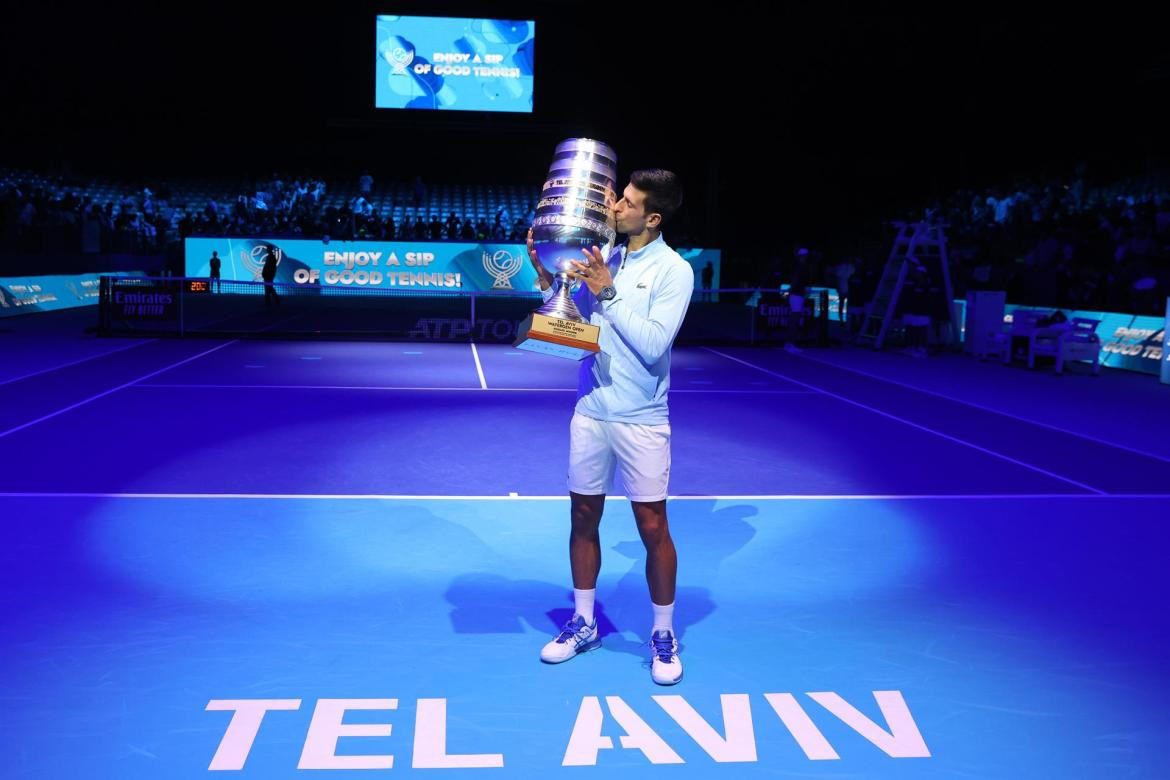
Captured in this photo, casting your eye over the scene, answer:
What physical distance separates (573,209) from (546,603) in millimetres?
2080

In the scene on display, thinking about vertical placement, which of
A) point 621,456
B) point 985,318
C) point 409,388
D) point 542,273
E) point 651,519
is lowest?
point 409,388

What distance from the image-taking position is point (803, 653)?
441cm

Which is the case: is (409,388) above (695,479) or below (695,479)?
above

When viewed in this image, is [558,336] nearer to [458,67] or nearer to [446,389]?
[446,389]

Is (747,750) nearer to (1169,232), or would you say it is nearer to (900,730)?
(900,730)

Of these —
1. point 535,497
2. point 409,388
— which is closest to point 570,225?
point 535,497

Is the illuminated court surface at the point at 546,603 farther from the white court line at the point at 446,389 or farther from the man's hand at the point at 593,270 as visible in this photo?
the white court line at the point at 446,389

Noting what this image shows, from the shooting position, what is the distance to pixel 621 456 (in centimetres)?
418

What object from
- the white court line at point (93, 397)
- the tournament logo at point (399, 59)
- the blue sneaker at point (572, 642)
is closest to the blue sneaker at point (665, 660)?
the blue sneaker at point (572, 642)

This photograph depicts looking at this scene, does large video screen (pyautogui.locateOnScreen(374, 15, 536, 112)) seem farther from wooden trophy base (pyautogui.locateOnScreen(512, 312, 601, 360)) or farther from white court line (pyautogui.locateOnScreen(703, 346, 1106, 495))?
wooden trophy base (pyautogui.locateOnScreen(512, 312, 601, 360))

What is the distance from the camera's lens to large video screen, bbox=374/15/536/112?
119ft

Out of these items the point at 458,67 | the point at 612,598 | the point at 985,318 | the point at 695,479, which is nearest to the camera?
the point at 612,598

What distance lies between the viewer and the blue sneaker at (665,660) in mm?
4023

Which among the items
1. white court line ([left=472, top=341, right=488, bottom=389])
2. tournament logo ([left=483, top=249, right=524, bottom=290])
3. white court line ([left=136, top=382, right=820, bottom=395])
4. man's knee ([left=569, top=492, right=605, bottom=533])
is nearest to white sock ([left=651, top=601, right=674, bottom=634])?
man's knee ([left=569, top=492, right=605, bottom=533])
